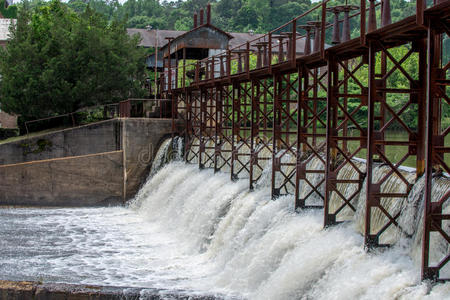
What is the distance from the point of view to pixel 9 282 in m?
13.6

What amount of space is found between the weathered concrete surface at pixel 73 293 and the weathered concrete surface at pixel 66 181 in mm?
14757

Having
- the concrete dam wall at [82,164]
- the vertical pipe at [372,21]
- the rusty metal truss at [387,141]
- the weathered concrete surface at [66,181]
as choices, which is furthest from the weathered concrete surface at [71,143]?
the vertical pipe at [372,21]

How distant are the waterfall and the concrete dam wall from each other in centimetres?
705

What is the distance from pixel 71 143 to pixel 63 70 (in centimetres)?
582

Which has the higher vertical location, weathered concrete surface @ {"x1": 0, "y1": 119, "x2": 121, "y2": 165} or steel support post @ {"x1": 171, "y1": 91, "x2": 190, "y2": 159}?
steel support post @ {"x1": 171, "y1": 91, "x2": 190, "y2": 159}

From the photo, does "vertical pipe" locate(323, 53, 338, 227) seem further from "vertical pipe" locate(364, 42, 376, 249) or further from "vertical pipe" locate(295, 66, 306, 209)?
"vertical pipe" locate(364, 42, 376, 249)

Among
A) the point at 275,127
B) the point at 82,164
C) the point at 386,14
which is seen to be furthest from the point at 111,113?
the point at 386,14

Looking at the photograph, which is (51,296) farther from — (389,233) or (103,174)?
(103,174)

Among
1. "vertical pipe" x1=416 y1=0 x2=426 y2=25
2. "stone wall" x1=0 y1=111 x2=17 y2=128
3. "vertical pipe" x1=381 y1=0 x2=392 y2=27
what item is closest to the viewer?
"vertical pipe" x1=416 y1=0 x2=426 y2=25

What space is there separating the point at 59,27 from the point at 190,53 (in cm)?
904

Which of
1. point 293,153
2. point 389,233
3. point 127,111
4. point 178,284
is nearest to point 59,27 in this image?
point 127,111

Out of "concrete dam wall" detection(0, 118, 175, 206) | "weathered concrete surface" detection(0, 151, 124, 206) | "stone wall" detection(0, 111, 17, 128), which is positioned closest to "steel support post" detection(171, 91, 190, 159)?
"concrete dam wall" detection(0, 118, 175, 206)

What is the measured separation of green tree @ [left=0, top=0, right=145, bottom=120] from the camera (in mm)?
34219

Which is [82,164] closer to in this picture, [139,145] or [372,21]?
[139,145]
